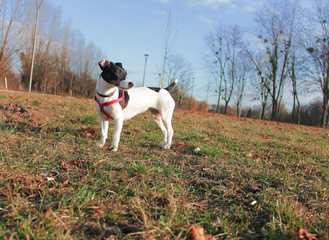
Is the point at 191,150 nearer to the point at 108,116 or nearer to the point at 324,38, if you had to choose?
the point at 108,116

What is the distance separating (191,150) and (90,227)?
248cm

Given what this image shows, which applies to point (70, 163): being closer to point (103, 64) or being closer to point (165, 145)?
point (103, 64)

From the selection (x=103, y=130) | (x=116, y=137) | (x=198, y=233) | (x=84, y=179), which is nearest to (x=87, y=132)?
(x=103, y=130)

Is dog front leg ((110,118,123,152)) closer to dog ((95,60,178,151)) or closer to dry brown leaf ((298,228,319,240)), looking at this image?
dog ((95,60,178,151))

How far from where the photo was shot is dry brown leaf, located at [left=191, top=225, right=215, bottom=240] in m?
1.44

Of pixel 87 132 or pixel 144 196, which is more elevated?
pixel 87 132

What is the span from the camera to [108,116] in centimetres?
368

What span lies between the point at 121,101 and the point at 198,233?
2.62 metres

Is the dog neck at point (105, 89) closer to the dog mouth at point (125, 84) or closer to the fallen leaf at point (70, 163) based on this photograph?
the dog mouth at point (125, 84)

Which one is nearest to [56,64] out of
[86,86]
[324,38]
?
[86,86]

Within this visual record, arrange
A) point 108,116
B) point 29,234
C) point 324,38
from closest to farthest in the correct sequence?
1. point 29,234
2. point 108,116
3. point 324,38

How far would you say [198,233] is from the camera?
1.47 metres

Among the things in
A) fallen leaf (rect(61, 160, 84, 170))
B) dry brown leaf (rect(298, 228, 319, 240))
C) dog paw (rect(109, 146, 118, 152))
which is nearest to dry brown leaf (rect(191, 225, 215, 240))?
dry brown leaf (rect(298, 228, 319, 240))

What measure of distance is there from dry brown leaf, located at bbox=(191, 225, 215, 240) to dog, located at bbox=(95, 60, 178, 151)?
6.97ft
